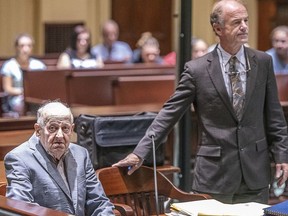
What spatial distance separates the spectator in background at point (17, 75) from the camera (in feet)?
30.1

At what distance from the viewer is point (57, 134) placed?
3594 millimetres

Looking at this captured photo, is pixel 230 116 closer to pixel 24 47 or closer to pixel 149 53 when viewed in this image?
pixel 24 47

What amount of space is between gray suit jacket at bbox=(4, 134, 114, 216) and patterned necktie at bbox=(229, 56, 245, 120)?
0.81 metres

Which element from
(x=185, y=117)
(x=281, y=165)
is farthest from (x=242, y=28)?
(x=185, y=117)

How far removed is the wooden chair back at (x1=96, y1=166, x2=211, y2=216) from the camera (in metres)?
4.07

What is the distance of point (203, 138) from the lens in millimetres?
4211

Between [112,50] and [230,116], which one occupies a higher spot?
[230,116]

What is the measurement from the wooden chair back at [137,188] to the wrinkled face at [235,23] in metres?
0.70

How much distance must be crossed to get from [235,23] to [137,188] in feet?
2.87

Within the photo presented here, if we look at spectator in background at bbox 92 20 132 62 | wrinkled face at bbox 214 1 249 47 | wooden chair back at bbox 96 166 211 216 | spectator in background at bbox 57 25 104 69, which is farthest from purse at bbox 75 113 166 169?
spectator in background at bbox 92 20 132 62

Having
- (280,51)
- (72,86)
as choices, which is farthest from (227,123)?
(280,51)

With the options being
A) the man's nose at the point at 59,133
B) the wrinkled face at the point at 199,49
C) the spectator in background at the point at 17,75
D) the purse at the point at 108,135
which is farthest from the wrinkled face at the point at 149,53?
the man's nose at the point at 59,133

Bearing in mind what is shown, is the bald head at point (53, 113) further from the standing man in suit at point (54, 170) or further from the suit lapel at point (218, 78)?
the suit lapel at point (218, 78)

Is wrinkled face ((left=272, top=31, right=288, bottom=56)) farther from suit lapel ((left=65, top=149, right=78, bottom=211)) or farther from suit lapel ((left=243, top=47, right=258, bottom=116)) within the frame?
suit lapel ((left=65, top=149, right=78, bottom=211))
